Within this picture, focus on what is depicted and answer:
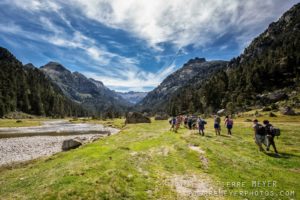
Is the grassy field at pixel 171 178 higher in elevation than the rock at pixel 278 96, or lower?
lower

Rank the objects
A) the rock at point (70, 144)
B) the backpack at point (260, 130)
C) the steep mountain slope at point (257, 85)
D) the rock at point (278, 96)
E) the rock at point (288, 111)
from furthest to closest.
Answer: the steep mountain slope at point (257, 85) < the rock at point (278, 96) < the rock at point (288, 111) < the rock at point (70, 144) < the backpack at point (260, 130)

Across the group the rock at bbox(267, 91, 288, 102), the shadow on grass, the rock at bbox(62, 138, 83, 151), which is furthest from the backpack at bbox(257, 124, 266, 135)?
the rock at bbox(267, 91, 288, 102)

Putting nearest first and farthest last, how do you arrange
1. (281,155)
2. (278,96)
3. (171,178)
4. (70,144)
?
(171,178)
(281,155)
(70,144)
(278,96)

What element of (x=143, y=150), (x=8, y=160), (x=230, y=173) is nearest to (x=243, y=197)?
(x=230, y=173)

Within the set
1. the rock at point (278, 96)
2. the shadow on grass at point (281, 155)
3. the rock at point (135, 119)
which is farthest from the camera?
the rock at point (278, 96)

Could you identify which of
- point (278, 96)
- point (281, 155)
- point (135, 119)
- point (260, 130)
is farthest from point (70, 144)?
point (278, 96)

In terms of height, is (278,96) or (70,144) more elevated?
(278,96)

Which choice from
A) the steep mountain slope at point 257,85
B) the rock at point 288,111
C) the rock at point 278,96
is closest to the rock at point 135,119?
the steep mountain slope at point 257,85

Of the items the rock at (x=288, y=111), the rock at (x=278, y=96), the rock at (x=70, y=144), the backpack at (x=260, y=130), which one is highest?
the rock at (x=278, y=96)

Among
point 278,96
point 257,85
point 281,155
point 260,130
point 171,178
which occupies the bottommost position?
point 171,178

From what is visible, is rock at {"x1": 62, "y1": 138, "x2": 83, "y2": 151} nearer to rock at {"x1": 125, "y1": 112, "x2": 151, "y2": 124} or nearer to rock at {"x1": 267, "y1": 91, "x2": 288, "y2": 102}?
rock at {"x1": 125, "y1": 112, "x2": 151, "y2": 124}

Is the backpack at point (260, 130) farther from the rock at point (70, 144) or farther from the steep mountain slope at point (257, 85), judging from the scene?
the steep mountain slope at point (257, 85)

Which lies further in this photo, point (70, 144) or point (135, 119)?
point (135, 119)

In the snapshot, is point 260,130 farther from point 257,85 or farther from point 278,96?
point 257,85
